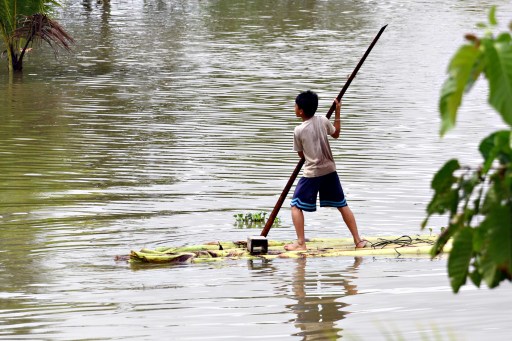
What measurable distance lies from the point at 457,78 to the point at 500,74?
102 millimetres

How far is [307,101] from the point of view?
824 cm

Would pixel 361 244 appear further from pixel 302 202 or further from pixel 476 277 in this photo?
pixel 476 277

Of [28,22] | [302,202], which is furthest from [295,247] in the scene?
[28,22]

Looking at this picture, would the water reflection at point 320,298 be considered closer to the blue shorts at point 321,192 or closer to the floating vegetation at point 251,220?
the blue shorts at point 321,192

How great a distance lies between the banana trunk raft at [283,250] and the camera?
8.00 meters

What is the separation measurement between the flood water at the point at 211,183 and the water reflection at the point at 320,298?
18 mm

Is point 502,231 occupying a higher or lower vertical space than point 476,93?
higher

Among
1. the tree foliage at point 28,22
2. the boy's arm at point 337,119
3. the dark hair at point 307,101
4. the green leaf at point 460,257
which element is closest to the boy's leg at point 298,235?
the boy's arm at point 337,119

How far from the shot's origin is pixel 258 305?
6727 mm

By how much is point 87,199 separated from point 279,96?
7842 mm

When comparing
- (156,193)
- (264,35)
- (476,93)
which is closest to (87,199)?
(156,193)

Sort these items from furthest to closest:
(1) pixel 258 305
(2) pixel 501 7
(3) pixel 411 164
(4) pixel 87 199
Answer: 1. (2) pixel 501 7
2. (3) pixel 411 164
3. (4) pixel 87 199
4. (1) pixel 258 305

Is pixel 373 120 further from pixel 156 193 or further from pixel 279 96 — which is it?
pixel 156 193

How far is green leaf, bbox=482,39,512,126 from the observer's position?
8.18 feet
